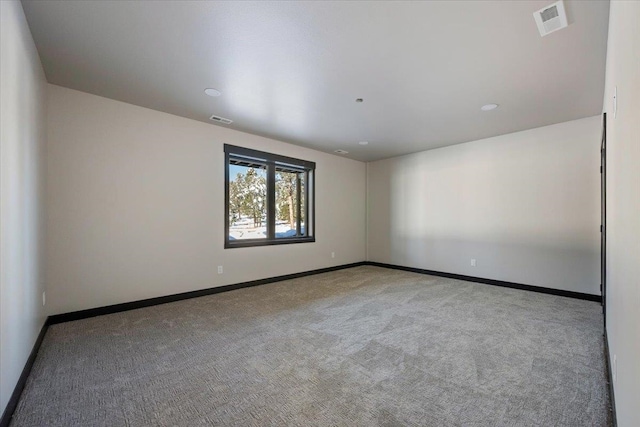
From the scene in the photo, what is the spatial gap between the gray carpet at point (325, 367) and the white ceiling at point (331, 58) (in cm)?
251

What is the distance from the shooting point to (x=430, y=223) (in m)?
5.63

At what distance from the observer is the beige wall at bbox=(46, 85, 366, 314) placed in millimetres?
3100

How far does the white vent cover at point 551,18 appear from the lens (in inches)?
74.4

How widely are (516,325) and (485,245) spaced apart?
214cm

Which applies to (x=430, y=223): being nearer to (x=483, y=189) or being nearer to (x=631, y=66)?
(x=483, y=189)

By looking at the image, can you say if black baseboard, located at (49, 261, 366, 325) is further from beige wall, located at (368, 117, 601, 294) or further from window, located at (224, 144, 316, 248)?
beige wall, located at (368, 117, 601, 294)

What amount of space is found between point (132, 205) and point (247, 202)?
172 centimetres

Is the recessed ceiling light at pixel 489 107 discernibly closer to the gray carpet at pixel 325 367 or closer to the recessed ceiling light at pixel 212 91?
the gray carpet at pixel 325 367

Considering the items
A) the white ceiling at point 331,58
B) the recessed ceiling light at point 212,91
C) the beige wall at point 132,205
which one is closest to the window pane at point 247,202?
the beige wall at point 132,205

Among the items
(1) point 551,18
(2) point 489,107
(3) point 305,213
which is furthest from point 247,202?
(1) point 551,18

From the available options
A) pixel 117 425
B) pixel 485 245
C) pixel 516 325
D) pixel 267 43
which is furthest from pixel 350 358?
pixel 485 245

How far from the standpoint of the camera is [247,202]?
4871mm

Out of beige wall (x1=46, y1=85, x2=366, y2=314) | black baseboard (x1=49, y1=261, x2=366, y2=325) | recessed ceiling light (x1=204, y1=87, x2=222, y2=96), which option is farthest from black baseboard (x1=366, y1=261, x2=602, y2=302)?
recessed ceiling light (x1=204, y1=87, x2=222, y2=96)

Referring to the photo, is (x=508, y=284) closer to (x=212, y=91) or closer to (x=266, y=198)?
(x=266, y=198)
